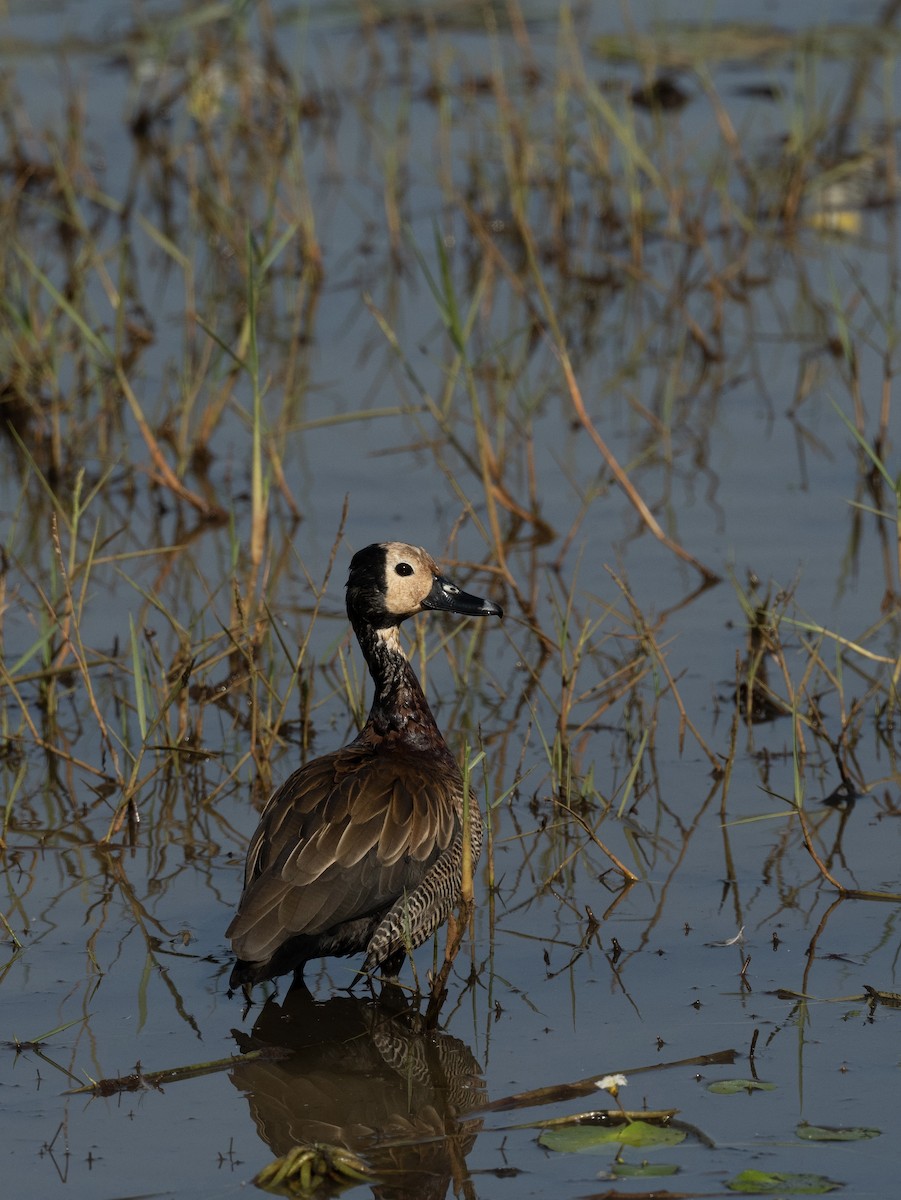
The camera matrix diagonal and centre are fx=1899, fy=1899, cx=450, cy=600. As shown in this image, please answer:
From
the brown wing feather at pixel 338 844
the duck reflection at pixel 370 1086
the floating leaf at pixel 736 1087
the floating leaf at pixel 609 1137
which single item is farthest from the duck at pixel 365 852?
the floating leaf at pixel 736 1087

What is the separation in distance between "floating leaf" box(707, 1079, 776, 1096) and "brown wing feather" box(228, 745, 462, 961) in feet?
3.66

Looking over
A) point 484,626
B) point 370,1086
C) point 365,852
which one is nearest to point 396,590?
point 365,852

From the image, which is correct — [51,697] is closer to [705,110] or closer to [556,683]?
[556,683]

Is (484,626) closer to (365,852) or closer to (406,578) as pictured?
(406,578)

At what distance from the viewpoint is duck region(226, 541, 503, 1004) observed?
15.8 feet

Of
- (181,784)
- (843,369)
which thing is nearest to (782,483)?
(843,369)

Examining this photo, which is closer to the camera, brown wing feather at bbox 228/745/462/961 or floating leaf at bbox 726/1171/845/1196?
floating leaf at bbox 726/1171/845/1196

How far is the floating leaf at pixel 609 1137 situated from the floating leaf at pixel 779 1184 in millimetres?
218

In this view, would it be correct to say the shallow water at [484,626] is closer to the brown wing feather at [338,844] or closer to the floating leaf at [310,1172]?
the floating leaf at [310,1172]

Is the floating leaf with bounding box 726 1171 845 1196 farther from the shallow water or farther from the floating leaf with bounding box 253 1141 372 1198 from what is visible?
the floating leaf with bounding box 253 1141 372 1198

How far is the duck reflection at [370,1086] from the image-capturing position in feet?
13.6

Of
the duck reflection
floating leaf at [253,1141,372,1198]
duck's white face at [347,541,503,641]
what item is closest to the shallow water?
the duck reflection

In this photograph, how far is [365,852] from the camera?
16.6ft

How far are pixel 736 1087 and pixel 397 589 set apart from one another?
84.2 inches
